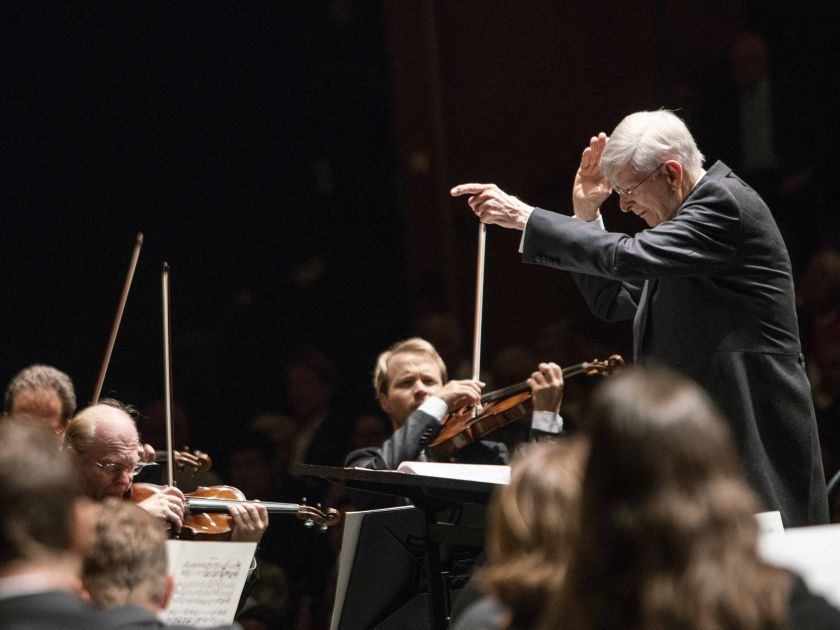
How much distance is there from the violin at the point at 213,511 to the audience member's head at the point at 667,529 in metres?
1.99

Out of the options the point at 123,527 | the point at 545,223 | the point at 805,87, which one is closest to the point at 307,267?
the point at 805,87

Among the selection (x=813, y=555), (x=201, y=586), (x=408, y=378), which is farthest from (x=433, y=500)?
(x=408, y=378)

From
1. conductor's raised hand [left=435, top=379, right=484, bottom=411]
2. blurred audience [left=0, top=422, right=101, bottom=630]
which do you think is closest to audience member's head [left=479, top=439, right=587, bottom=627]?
blurred audience [left=0, top=422, right=101, bottom=630]

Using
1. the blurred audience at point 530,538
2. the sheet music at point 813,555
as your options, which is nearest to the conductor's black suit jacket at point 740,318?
the sheet music at point 813,555

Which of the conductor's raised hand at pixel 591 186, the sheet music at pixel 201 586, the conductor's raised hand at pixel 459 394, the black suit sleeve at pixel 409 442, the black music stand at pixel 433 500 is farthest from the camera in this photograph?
the conductor's raised hand at pixel 459 394

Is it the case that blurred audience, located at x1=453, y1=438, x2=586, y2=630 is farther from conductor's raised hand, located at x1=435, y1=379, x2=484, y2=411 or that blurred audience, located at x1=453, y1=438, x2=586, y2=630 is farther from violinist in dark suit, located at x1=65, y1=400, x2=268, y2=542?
conductor's raised hand, located at x1=435, y1=379, x2=484, y2=411

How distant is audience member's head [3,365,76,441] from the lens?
383 centimetres

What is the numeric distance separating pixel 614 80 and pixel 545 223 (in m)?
3.27

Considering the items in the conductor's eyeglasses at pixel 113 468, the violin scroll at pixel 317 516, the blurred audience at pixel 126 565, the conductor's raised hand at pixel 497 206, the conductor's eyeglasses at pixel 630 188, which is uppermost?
the conductor's eyeglasses at pixel 630 188

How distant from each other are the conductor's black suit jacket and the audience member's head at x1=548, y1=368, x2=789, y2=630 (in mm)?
1213

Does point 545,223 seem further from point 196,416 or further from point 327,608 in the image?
point 196,416

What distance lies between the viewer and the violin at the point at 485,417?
12.4 ft

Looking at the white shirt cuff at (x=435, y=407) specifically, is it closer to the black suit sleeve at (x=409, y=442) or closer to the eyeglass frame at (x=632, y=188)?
the black suit sleeve at (x=409, y=442)

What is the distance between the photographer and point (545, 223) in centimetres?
266
